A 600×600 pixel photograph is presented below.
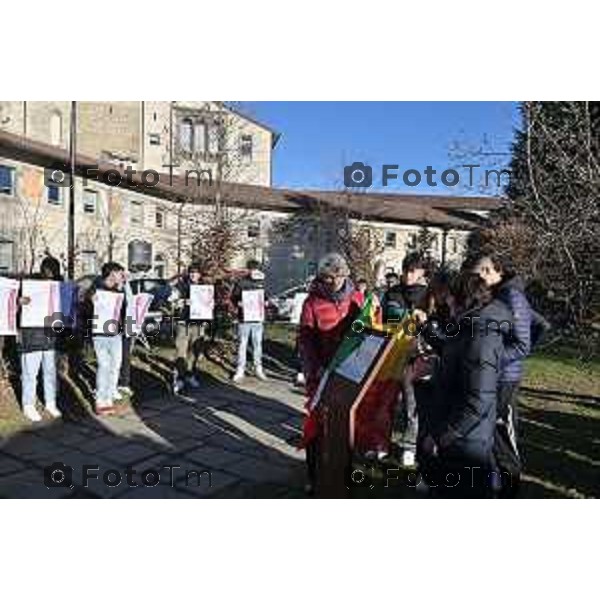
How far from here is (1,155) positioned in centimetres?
421

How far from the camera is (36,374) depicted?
4664mm

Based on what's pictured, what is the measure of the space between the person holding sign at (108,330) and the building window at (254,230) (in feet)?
3.30

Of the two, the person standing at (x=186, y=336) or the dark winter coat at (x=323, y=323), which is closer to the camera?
the dark winter coat at (x=323, y=323)

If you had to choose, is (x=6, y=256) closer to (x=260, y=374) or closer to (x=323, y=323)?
(x=260, y=374)

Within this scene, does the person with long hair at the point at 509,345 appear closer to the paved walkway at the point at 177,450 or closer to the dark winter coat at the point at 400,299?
the dark winter coat at the point at 400,299

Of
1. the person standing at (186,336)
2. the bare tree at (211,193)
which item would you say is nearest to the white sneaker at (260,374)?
the person standing at (186,336)

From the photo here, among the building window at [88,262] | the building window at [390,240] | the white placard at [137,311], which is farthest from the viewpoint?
the white placard at [137,311]

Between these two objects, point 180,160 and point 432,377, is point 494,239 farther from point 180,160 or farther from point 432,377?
point 180,160

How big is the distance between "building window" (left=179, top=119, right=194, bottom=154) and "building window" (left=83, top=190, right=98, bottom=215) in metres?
0.69

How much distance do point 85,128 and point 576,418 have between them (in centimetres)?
422

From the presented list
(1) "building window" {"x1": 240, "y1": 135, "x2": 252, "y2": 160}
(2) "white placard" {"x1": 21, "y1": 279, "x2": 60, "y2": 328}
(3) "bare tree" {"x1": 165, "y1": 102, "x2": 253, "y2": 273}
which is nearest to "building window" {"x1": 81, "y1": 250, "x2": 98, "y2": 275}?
(2) "white placard" {"x1": 21, "y1": 279, "x2": 60, "y2": 328}

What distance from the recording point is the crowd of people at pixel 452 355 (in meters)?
2.71

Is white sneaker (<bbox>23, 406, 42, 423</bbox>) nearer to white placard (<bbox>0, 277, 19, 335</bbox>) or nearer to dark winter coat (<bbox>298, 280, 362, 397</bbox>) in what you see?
white placard (<bbox>0, 277, 19, 335</bbox>)

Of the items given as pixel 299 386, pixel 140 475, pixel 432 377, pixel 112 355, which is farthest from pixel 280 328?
pixel 432 377
